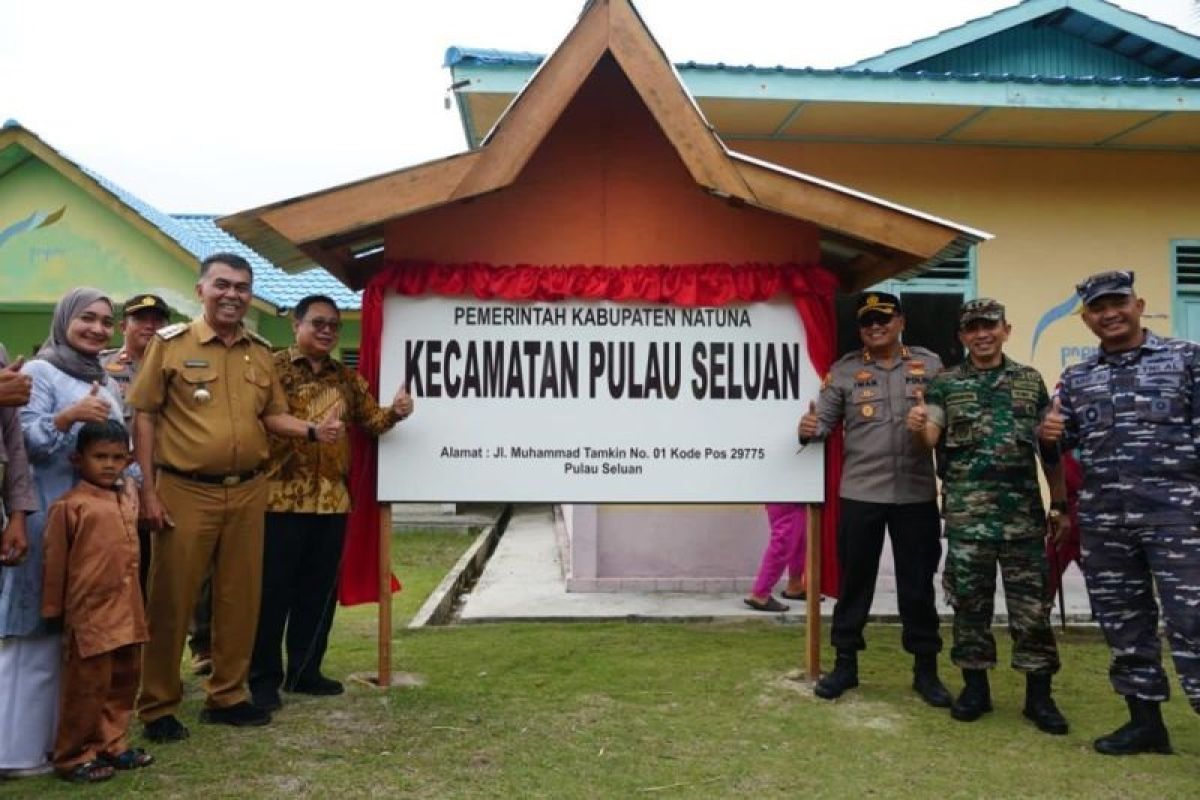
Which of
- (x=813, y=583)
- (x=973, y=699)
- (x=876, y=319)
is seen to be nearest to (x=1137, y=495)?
(x=973, y=699)

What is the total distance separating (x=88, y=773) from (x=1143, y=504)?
4086mm

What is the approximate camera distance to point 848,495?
4434mm

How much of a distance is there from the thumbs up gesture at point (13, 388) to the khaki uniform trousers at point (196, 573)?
798 mm

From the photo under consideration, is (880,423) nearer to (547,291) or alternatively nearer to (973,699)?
(973,699)

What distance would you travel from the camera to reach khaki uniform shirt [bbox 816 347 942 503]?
170 inches

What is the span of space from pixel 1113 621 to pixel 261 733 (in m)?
3.53

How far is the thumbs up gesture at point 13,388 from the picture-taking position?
10.1ft

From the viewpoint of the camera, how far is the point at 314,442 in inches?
169

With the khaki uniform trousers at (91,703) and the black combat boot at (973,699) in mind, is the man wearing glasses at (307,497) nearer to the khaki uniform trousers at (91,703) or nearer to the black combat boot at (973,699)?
the khaki uniform trousers at (91,703)

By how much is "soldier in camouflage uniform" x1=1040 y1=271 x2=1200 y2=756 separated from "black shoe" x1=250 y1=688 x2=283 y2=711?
350 centimetres

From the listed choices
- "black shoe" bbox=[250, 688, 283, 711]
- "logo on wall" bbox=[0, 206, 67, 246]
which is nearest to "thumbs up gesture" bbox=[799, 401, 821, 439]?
"black shoe" bbox=[250, 688, 283, 711]

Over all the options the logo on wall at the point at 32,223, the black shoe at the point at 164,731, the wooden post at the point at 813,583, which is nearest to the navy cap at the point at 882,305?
the wooden post at the point at 813,583

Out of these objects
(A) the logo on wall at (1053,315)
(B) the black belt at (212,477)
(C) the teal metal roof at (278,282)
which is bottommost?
(B) the black belt at (212,477)

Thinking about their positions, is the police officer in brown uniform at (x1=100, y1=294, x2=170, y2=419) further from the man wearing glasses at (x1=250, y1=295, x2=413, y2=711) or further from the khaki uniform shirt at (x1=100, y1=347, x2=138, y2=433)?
the man wearing glasses at (x1=250, y1=295, x2=413, y2=711)
